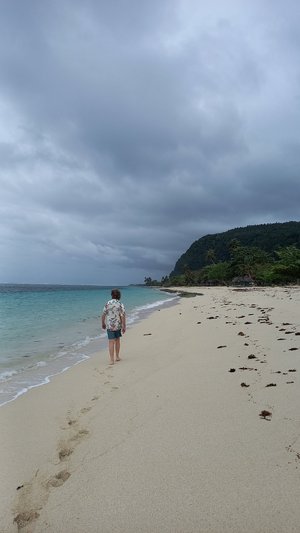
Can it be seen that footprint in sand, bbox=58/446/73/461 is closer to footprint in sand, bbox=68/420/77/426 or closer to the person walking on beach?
footprint in sand, bbox=68/420/77/426

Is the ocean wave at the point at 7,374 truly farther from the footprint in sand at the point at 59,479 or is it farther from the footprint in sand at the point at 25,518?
the footprint in sand at the point at 25,518

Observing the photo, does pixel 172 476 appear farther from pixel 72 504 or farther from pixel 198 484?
pixel 72 504

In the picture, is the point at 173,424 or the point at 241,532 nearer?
the point at 241,532

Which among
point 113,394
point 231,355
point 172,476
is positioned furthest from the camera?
point 231,355

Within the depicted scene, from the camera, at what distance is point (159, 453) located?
3918 mm

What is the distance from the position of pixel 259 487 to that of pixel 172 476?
0.82 metres

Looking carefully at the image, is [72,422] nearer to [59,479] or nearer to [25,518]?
[59,479]

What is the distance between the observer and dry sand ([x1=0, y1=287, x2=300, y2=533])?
115 inches

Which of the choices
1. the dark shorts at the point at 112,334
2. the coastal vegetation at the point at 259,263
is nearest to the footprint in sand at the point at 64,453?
the dark shorts at the point at 112,334

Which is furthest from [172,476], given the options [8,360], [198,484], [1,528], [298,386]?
[8,360]

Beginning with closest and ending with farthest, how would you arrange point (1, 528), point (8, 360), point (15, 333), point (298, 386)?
point (1, 528), point (298, 386), point (8, 360), point (15, 333)

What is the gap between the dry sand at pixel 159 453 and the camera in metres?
2.93

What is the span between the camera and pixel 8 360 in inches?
442

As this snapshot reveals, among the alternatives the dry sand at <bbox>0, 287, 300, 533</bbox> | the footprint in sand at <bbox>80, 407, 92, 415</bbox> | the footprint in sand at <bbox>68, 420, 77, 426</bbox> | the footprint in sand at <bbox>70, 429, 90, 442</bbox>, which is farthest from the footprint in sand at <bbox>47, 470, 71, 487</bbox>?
the footprint in sand at <bbox>80, 407, 92, 415</bbox>
